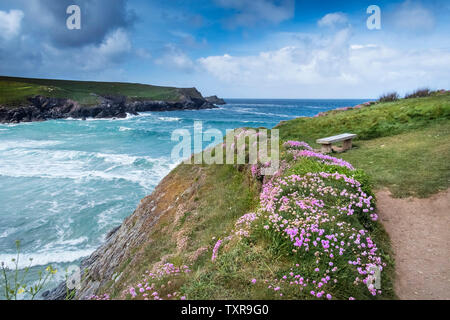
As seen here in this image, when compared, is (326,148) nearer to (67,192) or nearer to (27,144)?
(67,192)

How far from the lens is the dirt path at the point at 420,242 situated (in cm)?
423

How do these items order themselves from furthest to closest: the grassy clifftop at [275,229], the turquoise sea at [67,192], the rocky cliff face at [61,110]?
the rocky cliff face at [61,110] < the turquoise sea at [67,192] < the grassy clifftop at [275,229]

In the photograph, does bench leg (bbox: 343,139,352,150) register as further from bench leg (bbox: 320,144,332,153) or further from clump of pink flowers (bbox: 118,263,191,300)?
clump of pink flowers (bbox: 118,263,191,300)

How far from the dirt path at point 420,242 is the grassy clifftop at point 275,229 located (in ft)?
0.86

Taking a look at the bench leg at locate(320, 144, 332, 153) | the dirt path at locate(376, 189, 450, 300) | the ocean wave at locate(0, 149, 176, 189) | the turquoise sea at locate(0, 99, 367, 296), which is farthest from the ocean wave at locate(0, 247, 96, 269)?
the dirt path at locate(376, 189, 450, 300)

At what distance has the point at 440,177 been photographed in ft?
26.0

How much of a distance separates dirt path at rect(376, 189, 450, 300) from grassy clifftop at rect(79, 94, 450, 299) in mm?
261

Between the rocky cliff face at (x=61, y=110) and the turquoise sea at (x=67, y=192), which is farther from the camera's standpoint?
the rocky cliff face at (x=61, y=110)

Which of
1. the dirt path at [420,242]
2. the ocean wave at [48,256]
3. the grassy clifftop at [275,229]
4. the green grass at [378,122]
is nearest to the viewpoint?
the grassy clifftop at [275,229]

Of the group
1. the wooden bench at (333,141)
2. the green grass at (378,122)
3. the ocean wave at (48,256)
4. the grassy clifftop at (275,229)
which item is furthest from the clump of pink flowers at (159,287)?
the green grass at (378,122)

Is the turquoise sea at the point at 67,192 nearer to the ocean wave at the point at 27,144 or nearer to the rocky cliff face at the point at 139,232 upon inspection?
the ocean wave at the point at 27,144

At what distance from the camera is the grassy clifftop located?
A: 3.88 meters

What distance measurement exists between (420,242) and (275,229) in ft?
11.0

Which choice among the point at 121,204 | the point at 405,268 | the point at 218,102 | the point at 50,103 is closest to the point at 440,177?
the point at 405,268
